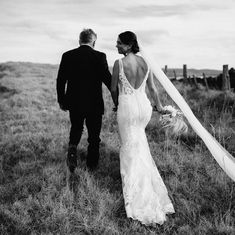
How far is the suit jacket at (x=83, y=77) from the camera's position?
4.57 m

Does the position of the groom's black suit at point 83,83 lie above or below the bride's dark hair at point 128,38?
below

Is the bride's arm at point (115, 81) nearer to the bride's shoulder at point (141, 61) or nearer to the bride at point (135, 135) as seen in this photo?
the bride at point (135, 135)

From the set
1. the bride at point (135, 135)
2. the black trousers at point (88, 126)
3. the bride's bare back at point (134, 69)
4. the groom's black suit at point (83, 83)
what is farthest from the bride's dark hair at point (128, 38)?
the black trousers at point (88, 126)

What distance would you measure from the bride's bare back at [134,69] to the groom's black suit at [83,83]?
0.74m

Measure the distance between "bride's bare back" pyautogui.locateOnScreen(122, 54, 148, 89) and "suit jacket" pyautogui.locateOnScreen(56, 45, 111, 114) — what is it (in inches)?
29.0

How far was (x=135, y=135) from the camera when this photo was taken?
13.6 ft

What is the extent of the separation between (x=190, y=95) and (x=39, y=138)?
838 cm

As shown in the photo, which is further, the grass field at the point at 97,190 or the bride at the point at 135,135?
the bride at the point at 135,135

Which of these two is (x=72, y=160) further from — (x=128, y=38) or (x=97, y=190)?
(x=128, y=38)

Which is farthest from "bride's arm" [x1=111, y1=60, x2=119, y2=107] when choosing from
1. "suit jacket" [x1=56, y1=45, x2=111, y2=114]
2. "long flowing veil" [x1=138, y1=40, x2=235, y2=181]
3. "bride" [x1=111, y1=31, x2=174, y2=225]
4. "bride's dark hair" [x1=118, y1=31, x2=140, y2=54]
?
"suit jacket" [x1=56, y1=45, x2=111, y2=114]

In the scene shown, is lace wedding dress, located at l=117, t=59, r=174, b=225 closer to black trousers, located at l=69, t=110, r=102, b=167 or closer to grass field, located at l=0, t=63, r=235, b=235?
grass field, located at l=0, t=63, r=235, b=235

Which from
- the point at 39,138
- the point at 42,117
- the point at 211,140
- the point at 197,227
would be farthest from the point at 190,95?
the point at 197,227

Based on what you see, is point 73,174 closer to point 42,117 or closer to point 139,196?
point 139,196

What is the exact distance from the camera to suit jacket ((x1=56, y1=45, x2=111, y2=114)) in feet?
15.0
